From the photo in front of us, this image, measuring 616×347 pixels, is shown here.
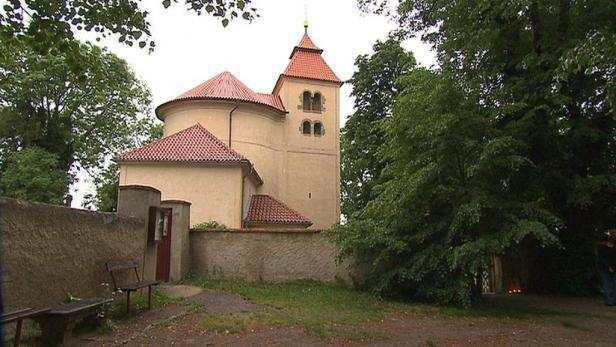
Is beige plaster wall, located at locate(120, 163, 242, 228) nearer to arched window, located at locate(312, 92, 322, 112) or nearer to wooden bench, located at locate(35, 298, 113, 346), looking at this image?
arched window, located at locate(312, 92, 322, 112)

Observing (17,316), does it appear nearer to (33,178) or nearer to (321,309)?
(321,309)

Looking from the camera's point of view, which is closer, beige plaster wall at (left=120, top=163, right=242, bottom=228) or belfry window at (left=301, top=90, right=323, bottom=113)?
beige plaster wall at (left=120, top=163, right=242, bottom=228)

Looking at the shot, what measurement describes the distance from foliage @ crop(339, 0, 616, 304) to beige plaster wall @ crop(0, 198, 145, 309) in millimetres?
5586

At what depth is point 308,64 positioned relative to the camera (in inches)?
1199

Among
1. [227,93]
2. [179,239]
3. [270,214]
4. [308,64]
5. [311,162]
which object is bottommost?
[179,239]

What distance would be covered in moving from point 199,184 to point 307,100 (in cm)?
1144

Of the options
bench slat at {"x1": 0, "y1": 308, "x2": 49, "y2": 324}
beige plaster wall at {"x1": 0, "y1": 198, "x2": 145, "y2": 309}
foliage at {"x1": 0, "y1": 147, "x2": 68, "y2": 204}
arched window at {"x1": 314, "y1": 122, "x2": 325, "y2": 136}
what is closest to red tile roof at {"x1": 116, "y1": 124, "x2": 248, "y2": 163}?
arched window at {"x1": 314, "y1": 122, "x2": 325, "y2": 136}

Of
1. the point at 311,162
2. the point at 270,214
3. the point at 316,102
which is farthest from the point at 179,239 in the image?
the point at 316,102

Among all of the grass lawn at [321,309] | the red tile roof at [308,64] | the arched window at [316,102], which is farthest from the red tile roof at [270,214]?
the red tile roof at [308,64]

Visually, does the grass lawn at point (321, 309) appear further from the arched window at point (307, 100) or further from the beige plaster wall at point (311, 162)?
the arched window at point (307, 100)

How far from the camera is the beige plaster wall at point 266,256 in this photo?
44.8ft

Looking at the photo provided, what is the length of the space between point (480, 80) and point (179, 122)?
17.4 m

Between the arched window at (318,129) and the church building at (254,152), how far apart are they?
0.19ft

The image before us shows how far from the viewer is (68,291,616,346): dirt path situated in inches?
260
